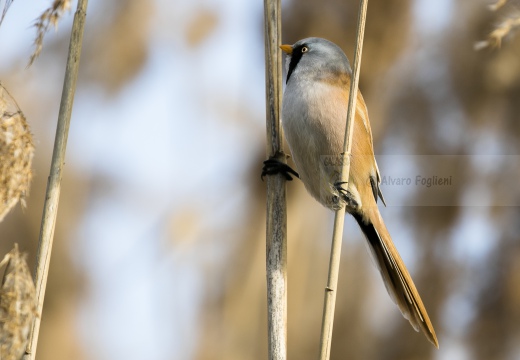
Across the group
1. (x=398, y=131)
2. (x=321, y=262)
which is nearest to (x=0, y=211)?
(x=321, y=262)

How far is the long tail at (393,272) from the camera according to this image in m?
2.29

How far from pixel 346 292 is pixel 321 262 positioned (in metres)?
0.20

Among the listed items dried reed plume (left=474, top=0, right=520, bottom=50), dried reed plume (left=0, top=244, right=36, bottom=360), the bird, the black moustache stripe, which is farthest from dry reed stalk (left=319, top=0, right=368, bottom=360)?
the black moustache stripe

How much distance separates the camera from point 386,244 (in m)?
2.63

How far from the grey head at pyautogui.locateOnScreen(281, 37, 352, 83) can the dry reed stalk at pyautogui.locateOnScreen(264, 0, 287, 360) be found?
0.46 m

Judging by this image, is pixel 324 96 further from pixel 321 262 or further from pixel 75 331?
pixel 75 331

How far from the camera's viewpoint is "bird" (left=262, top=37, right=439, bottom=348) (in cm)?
246

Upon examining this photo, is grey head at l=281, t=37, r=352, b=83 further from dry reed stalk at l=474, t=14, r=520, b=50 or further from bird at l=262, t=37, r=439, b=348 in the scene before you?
dry reed stalk at l=474, t=14, r=520, b=50

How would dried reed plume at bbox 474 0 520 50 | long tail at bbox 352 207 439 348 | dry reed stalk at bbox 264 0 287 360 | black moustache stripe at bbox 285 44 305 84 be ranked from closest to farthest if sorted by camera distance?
dried reed plume at bbox 474 0 520 50
dry reed stalk at bbox 264 0 287 360
long tail at bbox 352 207 439 348
black moustache stripe at bbox 285 44 305 84

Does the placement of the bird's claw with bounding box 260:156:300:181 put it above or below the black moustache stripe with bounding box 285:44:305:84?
below

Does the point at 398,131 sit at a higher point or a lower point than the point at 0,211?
higher

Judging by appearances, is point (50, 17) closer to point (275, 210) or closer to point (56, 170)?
point (56, 170)

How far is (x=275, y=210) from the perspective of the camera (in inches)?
80.2

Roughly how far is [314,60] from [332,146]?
0.38 meters
